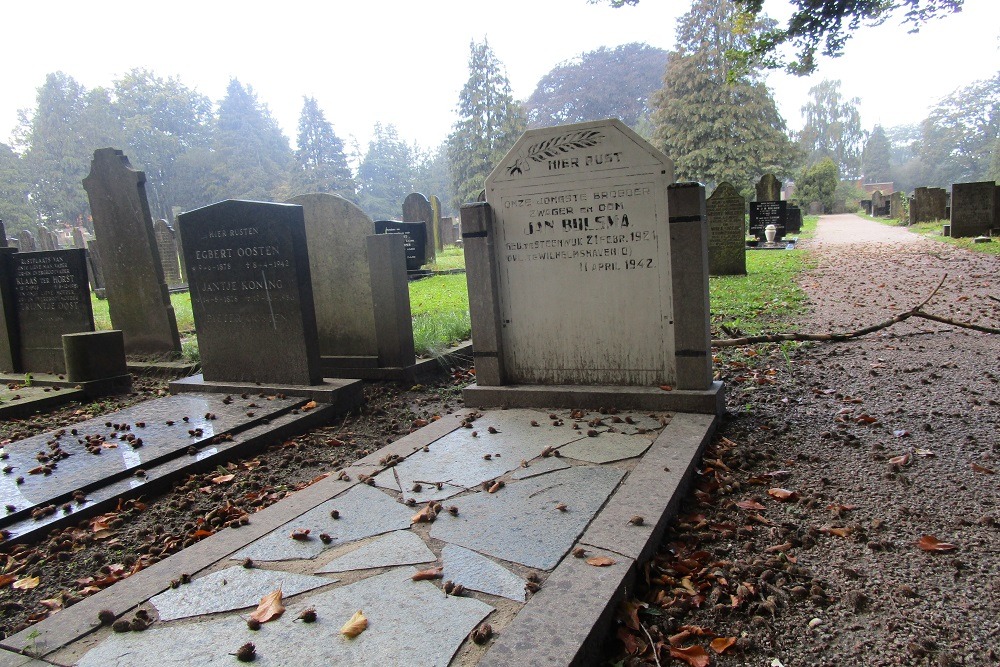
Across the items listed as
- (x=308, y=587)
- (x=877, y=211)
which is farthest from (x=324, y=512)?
(x=877, y=211)

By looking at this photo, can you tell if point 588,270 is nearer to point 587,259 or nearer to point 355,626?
point 587,259

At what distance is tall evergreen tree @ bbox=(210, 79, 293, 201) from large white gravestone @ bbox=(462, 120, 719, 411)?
46634 millimetres

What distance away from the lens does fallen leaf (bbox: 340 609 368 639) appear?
2006mm

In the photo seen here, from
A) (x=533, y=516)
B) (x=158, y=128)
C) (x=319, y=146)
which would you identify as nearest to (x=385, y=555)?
(x=533, y=516)

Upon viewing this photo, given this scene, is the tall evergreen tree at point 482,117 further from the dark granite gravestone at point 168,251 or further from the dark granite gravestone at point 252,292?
the dark granite gravestone at point 252,292

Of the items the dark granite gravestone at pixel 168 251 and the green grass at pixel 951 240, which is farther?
the dark granite gravestone at pixel 168 251

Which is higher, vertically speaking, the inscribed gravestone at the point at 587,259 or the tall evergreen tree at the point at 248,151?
the tall evergreen tree at the point at 248,151

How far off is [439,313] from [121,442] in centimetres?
516

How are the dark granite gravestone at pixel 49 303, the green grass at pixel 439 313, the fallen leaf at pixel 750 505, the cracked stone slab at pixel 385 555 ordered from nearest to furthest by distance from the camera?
the cracked stone slab at pixel 385 555 → the fallen leaf at pixel 750 505 → the dark granite gravestone at pixel 49 303 → the green grass at pixel 439 313

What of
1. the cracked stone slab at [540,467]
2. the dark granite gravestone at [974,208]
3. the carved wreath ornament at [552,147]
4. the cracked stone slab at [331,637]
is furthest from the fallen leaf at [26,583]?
the dark granite gravestone at [974,208]

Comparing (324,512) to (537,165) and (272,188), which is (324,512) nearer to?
(537,165)

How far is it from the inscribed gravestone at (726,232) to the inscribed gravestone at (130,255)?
9417 mm

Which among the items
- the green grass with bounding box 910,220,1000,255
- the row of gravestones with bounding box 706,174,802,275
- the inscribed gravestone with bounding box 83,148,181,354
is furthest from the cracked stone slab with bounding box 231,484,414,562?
the green grass with bounding box 910,220,1000,255

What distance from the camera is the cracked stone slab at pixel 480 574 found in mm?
2215
